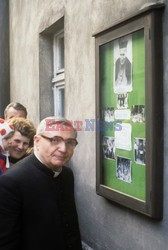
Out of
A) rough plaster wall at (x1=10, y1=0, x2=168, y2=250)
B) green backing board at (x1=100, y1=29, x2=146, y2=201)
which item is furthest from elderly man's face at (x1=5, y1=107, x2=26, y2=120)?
green backing board at (x1=100, y1=29, x2=146, y2=201)

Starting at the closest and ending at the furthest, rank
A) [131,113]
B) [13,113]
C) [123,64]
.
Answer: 1. [131,113]
2. [123,64]
3. [13,113]

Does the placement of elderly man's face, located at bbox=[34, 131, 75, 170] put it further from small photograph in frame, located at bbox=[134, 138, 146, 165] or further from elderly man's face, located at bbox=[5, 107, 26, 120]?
elderly man's face, located at bbox=[5, 107, 26, 120]

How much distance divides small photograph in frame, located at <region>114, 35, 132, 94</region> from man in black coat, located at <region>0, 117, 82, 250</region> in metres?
1.22

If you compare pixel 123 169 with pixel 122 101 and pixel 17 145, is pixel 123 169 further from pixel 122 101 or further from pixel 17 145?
pixel 17 145

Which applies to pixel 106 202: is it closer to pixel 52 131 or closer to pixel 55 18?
pixel 52 131

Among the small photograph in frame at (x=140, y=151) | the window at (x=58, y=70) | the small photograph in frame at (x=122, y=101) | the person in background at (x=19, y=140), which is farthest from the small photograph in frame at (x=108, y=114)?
the window at (x=58, y=70)

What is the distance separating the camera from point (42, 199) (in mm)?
2455

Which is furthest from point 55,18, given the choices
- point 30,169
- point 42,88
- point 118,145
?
point 30,169

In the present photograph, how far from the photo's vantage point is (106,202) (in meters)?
4.19

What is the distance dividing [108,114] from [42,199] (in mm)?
1684

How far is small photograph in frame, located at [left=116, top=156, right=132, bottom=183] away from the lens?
3.63 m

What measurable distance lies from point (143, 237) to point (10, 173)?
62.1 inches

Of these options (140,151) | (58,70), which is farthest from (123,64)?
(58,70)

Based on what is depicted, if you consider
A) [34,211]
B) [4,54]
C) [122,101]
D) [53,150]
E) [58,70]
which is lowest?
[34,211]
